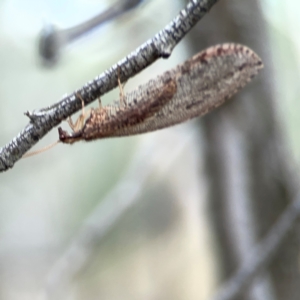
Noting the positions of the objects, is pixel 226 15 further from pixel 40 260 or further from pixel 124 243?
pixel 40 260

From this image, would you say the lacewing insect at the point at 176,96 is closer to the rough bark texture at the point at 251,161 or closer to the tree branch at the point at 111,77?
the tree branch at the point at 111,77

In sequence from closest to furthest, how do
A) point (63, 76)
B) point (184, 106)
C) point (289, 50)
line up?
point (184, 106)
point (289, 50)
point (63, 76)

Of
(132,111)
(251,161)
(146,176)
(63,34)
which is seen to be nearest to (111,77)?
(132,111)

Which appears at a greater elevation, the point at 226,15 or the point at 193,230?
the point at 226,15

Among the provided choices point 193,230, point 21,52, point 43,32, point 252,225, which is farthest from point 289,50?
point 21,52

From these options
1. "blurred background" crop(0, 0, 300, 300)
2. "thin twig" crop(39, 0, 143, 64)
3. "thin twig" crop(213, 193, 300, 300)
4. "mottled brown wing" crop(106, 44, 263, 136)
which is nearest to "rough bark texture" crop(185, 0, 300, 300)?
"blurred background" crop(0, 0, 300, 300)

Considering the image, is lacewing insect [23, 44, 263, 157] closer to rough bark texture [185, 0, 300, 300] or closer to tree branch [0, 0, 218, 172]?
tree branch [0, 0, 218, 172]
